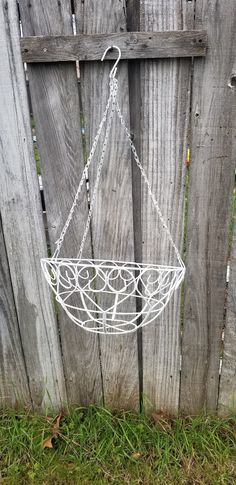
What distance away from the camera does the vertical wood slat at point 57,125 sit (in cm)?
135

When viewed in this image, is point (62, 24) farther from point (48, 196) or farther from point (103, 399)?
point (103, 399)

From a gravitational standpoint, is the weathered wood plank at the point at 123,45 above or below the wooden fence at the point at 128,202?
above

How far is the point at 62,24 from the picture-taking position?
4.41 ft

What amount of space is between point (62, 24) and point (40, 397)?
149 cm

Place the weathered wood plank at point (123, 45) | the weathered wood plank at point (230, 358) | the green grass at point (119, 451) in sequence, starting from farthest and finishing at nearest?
the green grass at point (119, 451)
the weathered wood plank at point (230, 358)
the weathered wood plank at point (123, 45)

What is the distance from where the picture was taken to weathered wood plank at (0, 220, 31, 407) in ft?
5.82

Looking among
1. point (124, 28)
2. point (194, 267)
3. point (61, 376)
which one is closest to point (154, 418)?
point (61, 376)

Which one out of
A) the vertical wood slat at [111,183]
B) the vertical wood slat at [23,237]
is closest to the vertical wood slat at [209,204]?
the vertical wood slat at [111,183]

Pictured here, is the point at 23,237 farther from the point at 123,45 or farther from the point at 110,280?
the point at 123,45

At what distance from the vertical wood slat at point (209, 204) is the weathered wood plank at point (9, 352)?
27.1 inches

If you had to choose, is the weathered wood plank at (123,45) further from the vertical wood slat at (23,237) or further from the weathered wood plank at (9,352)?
the weathered wood plank at (9,352)

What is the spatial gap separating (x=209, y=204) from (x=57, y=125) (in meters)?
0.57

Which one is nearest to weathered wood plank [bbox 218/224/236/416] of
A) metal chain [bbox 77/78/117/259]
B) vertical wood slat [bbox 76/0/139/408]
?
vertical wood slat [bbox 76/0/139/408]

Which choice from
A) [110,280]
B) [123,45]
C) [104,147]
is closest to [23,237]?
[110,280]
